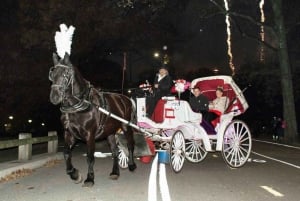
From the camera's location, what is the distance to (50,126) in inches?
2119

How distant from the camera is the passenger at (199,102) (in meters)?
13.7

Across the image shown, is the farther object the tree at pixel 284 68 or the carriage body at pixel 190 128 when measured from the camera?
the tree at pixel 284 68

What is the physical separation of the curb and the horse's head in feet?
11.4

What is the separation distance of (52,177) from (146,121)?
290 cm

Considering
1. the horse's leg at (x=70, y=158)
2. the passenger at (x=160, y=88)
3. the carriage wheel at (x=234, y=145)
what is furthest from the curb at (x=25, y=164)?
the carriage wheel at (x=234, y=145)

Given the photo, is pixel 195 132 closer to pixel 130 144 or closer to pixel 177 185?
pixel 130 144

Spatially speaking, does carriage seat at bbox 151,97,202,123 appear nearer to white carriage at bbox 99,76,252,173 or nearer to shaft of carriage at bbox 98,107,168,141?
white carriage at bbox 99,76,252,173

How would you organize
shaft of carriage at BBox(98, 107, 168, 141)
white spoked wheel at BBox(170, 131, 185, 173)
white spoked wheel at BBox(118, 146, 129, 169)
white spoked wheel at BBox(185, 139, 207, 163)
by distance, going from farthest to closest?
white spoked wheel at BBox(185, 139, 207, 163) < white spoked wheel at BBox(118, 146, 129, 169) < white spoked wheel at BBox(170, 131, 185, 173) < shaft of carriage at BBox(98, 107, 168, 141)

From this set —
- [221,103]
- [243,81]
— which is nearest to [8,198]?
[221,103]

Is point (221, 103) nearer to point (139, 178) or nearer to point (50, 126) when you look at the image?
point (139, 178)

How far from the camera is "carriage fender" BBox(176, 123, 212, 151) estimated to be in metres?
12.8

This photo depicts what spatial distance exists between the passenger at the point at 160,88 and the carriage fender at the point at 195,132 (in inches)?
39.5

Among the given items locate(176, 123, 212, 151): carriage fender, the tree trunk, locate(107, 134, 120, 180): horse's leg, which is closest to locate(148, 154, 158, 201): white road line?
locate(107, 134, 120, 180): horse's leg

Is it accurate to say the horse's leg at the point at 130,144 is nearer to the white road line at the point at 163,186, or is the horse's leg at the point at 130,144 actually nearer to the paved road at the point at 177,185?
the paved road at the point at 177,185
